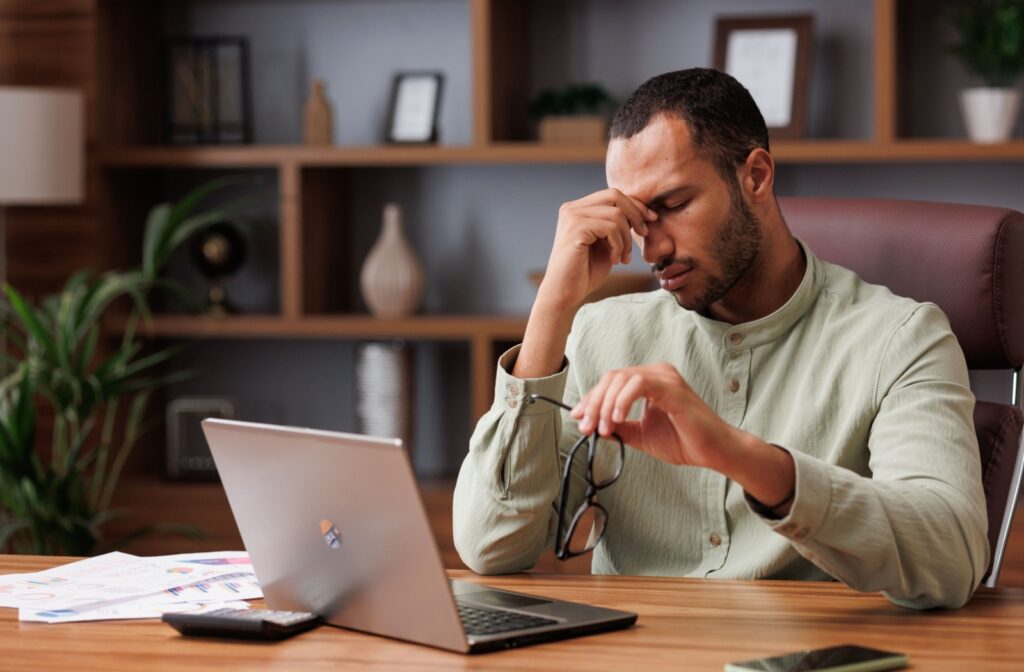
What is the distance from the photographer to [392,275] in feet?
11.7

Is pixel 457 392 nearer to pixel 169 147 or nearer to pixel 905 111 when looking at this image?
pixel 169 147

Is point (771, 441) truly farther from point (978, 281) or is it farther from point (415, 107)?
point (415, 107)

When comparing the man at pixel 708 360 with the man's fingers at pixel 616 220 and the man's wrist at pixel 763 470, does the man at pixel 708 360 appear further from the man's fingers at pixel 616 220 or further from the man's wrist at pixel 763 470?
the man's wrist at pixel 763 470

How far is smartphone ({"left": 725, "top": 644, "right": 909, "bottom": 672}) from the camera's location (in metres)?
1.14

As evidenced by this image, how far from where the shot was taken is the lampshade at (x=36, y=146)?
3373 millimetres

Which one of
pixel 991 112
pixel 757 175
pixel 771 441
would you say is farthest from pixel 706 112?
pixel 991 112

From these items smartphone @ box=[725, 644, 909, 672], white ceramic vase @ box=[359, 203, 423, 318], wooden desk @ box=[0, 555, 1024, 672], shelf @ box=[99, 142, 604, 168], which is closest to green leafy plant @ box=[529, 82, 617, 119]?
shelf @ box=[99, 142, 604, 168]

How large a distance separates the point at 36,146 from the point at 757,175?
7.10 feet

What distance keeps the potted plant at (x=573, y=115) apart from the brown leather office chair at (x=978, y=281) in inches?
62.0

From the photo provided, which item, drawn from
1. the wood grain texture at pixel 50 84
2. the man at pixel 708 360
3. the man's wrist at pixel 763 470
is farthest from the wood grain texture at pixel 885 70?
the man's wrist at pixel 763 470

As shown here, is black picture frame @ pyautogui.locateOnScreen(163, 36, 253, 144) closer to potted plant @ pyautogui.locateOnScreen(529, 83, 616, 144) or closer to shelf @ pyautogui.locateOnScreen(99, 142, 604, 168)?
shelf @ pyautogui.locateOnScreen(99, 142, 604, 168)

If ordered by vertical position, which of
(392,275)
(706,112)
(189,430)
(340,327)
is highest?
(706,112)

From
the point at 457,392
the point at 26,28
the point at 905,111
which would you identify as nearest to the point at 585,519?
the point at 457,392

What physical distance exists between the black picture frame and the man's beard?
2.21 m
